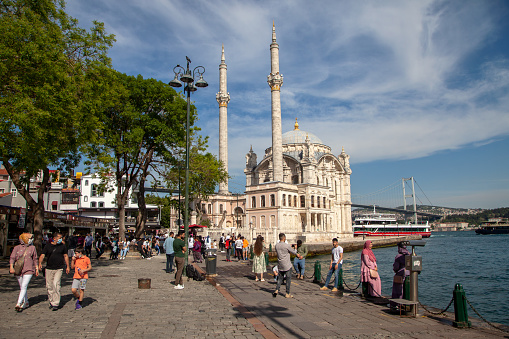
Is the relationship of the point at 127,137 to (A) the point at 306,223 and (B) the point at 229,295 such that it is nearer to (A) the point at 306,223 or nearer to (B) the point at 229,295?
(B) the point at 229,295

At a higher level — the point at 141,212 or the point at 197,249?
the point at 141,212

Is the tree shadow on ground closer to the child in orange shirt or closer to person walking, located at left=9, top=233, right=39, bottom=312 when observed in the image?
the child in orange shirt

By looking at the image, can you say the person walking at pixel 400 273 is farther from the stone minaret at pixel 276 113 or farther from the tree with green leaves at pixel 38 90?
the stone minaret at pixel 276 113

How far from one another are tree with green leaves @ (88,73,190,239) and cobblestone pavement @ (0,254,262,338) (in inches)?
460

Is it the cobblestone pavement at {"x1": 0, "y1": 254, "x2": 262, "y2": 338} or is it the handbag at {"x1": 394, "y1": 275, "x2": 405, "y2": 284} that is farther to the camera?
the handbag at {"x1": 394, "y1": 275, "x2": 405, "y2": 284}

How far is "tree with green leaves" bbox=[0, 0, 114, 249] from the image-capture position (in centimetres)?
1071

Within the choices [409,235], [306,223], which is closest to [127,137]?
[306,223]

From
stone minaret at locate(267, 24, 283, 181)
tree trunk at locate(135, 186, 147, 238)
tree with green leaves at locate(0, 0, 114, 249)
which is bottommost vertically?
tree trunk at locate(135, 186, 147, 238)

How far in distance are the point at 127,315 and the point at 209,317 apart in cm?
181

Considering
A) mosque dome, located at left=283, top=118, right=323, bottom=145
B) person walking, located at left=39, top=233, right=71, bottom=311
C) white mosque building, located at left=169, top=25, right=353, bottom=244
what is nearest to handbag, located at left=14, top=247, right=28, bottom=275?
person walking, located at left=39, top=233, right=71, bottom=311

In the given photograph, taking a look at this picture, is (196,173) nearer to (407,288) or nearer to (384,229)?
(407,288)

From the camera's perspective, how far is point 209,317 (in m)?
7.88

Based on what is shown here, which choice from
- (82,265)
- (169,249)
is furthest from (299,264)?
(82,265)

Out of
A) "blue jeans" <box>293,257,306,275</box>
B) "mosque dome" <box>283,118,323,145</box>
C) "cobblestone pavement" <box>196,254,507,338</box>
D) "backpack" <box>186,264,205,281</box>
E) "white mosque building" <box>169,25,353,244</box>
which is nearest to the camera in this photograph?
"cobblestone pavement" <box>196,254,507,338</box>
